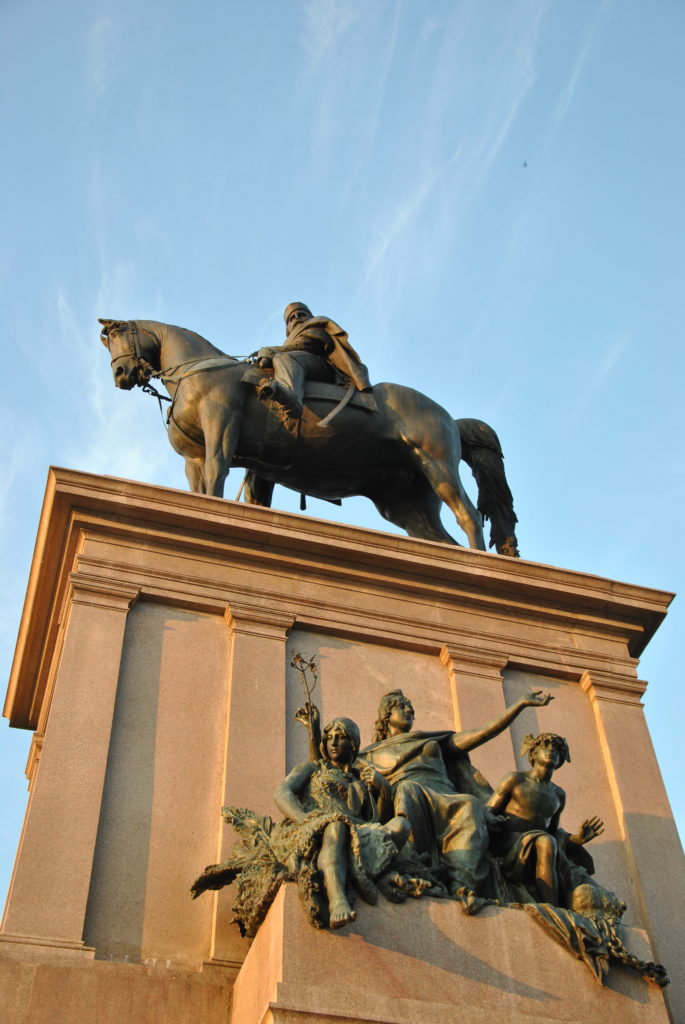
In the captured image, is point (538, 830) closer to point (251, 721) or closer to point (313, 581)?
point (251, 721)

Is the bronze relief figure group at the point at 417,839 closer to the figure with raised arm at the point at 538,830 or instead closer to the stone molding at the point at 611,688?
the figure with raised arm at the point at 538,830

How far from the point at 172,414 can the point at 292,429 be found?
4.33ft

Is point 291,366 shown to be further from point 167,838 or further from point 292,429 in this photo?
point 167,838

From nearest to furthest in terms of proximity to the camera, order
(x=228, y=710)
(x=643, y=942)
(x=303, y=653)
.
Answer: (x=643, y=942), (x=228, y=710), (x=303, y=653)

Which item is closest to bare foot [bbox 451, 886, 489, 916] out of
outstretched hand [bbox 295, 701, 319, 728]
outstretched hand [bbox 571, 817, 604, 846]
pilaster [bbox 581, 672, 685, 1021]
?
outstretched hand [bbox 571, 817, 604, 846]

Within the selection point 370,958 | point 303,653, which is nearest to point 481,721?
point 303,653

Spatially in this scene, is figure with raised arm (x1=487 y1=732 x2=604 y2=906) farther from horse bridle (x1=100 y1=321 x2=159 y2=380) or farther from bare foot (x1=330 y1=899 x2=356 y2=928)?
horse bridle (x1=100 y1=321 x2=159 y2=380)

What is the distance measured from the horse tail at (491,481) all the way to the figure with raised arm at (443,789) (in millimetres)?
4721

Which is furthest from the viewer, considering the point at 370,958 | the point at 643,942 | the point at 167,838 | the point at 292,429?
the point at 292,429

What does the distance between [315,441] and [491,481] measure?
7.59 feet

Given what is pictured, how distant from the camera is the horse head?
1517 centimetres

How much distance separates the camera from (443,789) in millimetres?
10297

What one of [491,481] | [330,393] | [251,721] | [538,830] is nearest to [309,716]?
[251,721]

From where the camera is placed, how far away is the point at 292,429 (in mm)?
14633
